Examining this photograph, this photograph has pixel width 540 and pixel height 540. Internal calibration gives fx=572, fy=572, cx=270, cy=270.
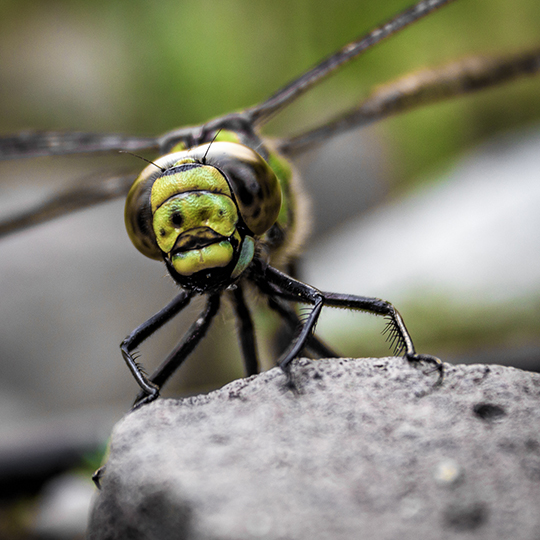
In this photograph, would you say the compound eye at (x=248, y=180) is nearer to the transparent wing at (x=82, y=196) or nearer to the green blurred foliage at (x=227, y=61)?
the transparent wing at (x=82, y=196)

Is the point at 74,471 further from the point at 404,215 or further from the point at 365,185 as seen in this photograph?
the point at 365,185

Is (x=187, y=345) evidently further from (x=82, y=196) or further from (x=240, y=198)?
(x=82, y=196)

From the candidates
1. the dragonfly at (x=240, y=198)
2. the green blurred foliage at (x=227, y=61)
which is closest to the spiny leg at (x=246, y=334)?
the dragonfly at (x=240, y=198)

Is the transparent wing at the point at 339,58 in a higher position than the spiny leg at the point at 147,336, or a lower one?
higher

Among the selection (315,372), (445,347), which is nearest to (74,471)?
(315,372)

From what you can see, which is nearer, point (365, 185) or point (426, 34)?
point (426, 34)

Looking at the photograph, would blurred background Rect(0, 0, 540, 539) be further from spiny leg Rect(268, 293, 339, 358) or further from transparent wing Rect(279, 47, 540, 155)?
spiny leg Rect(268, 293, 339, 358)
